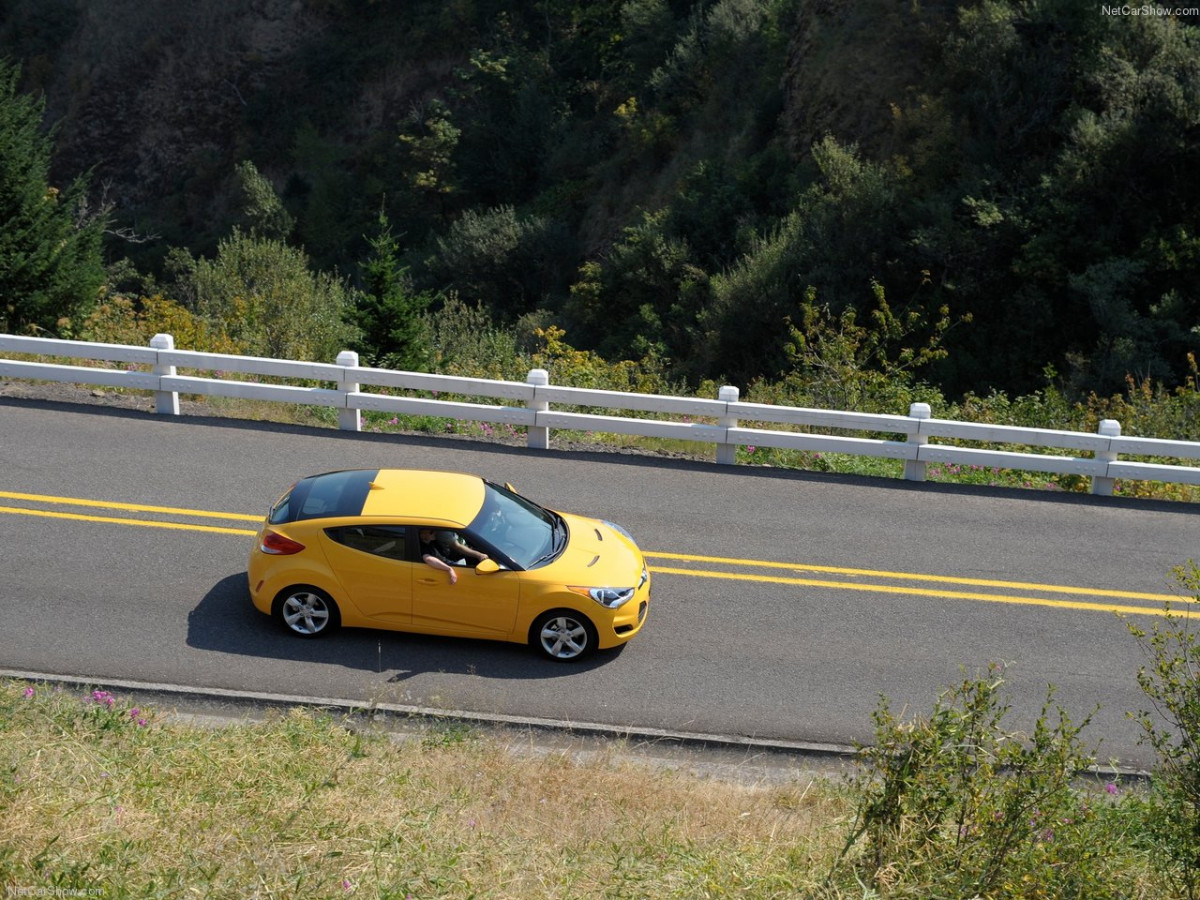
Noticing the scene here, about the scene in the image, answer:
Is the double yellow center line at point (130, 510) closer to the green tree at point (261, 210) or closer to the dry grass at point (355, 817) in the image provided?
the dry grass at point (355, 817)

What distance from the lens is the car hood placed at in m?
10.2

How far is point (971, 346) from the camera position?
29.2m

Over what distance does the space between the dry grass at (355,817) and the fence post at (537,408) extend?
632 centimetres

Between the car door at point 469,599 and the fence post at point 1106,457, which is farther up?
the fence post at point 1106,457

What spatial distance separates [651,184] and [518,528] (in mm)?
36533

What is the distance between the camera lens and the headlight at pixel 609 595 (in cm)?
1009

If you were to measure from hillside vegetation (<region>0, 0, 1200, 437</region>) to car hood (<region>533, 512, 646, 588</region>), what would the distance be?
324 inches

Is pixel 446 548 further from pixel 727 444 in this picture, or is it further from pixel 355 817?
pixel 727 444

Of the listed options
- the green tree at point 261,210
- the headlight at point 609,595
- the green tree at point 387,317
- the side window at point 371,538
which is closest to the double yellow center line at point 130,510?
the side window at point 371,538

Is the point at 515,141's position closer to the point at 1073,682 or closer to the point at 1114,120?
the point at 1114,120

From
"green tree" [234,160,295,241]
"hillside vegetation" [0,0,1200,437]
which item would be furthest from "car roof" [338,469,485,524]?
"green tree" [234,160,295,241]

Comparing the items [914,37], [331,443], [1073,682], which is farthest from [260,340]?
[914,37]

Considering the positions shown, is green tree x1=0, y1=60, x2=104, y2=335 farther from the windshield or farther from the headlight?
the headlight

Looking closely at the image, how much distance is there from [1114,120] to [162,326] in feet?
73.0
